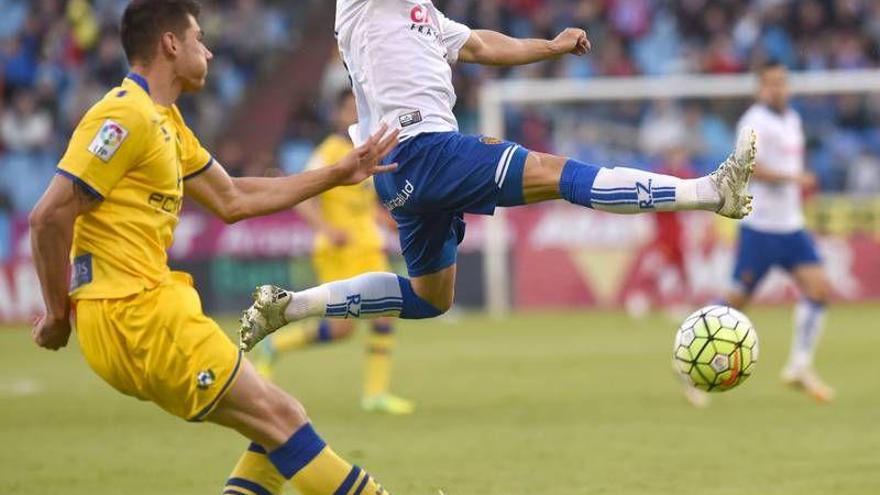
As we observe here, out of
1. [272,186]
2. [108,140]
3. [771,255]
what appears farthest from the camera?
[771,255]

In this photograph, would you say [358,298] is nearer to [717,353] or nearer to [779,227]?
[717,353]

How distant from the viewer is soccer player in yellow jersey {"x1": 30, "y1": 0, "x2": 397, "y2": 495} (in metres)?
5.71

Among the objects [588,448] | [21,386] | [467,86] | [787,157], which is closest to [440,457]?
[588,448]

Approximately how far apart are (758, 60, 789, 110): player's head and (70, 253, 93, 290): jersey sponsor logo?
28.5 ft

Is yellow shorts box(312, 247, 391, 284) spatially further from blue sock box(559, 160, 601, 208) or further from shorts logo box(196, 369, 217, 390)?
shorts logo box(196, 369, 217, 390)

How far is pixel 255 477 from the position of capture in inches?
248

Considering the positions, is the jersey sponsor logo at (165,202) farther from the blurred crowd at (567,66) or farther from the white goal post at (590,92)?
the blurred crowd at (567,66)

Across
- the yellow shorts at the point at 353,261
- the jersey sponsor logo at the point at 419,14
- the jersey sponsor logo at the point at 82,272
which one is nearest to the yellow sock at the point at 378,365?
the yellow shorts at the point at 353,261

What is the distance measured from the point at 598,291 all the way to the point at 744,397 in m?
9.94

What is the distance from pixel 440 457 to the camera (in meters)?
9.83

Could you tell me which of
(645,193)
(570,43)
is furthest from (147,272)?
(570,43)

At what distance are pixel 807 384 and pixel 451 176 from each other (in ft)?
20.6

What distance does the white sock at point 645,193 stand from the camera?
701 cm

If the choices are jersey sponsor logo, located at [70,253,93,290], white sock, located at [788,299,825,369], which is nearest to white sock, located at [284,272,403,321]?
jersey sponsor logo, located at [70,253,93,290]
